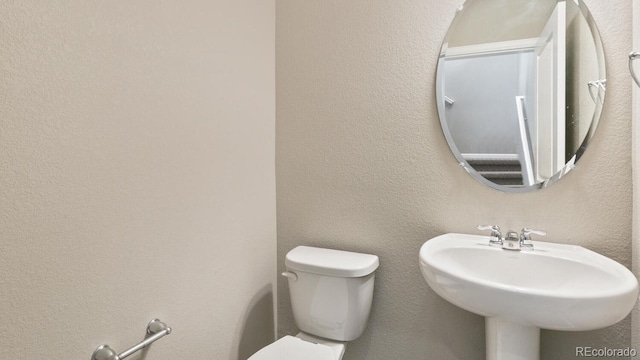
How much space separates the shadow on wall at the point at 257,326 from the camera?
1486mm

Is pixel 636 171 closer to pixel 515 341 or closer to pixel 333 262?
pixel 515 341

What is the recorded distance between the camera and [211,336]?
4.25 feet

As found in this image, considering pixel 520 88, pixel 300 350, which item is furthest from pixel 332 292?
pixel 520 88

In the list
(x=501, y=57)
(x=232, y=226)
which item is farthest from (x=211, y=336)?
(x=501, y=57)

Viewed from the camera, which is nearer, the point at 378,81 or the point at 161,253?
the point at 161,253

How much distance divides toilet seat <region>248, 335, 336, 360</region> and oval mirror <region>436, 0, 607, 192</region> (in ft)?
3.00

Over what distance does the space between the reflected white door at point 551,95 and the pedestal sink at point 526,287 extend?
0.32m

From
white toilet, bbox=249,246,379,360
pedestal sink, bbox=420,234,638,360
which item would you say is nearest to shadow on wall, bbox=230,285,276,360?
white toilet, bbox=249,246,379,360

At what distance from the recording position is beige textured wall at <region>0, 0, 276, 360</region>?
0.75 metres

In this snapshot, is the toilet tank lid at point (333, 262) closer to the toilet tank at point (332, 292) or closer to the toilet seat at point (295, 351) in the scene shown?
the toilet tank at point (332, 292)

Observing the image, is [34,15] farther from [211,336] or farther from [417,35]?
[417,35]

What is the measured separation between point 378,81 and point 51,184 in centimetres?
122

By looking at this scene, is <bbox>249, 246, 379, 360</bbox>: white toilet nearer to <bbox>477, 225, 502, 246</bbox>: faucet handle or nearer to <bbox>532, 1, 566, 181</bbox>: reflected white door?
<bbox>477, 225, 502, 246</bbox>: faucet handle

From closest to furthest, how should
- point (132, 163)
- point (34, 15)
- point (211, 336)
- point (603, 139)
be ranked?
point (34, 15)
point (132, 163)
point (603, 139)
point (211, 336)
